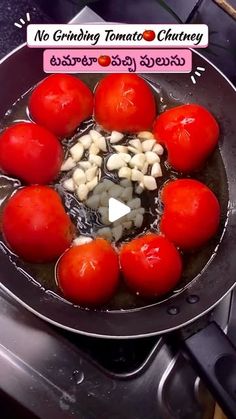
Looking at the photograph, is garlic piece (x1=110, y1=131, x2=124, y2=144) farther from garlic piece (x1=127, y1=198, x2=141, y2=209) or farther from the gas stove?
the gas stove

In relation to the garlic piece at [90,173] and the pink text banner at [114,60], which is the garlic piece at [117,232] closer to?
the garlic piece at [90,173]

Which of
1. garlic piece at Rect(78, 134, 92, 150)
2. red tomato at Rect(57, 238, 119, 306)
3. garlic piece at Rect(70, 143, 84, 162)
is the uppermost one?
garlic piece at Rect(78, 134, 92, 150)

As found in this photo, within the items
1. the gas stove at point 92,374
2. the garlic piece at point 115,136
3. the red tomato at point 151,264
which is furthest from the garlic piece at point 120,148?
the gas stove at point 92,374

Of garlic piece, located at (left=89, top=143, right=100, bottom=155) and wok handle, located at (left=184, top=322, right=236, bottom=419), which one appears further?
garlic piece, located at (left=89, top=143, right=100, bottom=155)

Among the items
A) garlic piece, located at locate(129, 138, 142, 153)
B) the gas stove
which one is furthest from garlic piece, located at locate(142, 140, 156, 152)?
the gas stove

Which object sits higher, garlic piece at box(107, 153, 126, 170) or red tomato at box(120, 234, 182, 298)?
garlic piece at box(107, 153, 126, 170)

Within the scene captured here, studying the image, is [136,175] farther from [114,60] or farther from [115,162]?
[114,60]
